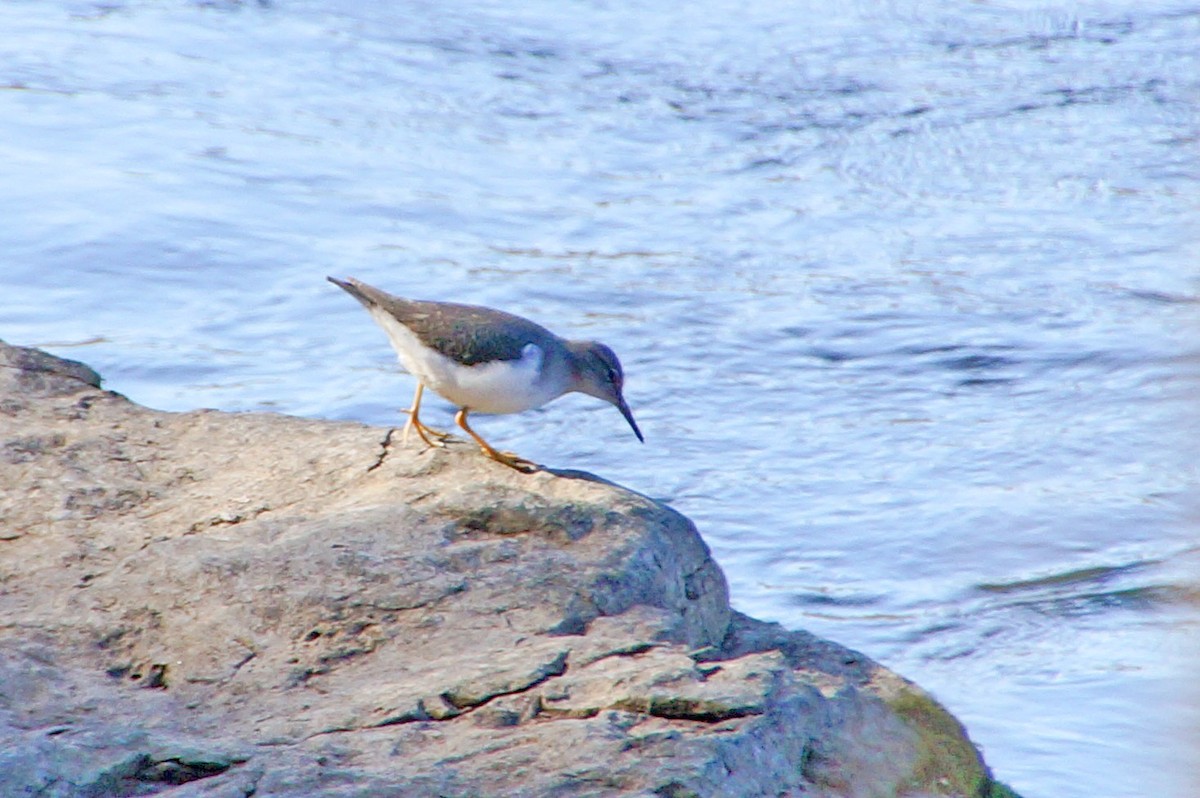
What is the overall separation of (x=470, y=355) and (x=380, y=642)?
162 centimetres

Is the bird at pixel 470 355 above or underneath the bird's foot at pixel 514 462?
above

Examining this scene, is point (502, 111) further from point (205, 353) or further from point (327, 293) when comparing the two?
point (205, 353)

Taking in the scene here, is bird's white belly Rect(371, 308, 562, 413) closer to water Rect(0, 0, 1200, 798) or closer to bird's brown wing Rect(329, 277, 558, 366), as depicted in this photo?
bird's brown wing Rect(329, 277, 558, 366)

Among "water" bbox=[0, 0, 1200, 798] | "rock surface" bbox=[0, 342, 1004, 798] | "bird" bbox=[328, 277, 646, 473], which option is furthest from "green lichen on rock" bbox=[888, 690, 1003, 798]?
"bird" bbox=[328, 277, 646, 473]

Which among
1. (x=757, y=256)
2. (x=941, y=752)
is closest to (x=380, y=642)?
(x=941, y=752)

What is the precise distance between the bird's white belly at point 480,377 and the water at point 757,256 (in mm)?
1566

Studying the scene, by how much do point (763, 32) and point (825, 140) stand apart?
77.0 inches

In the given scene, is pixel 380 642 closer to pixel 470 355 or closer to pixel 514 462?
pixel 514 462

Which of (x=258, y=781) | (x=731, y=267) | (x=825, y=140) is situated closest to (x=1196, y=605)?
(x=258, y=781)

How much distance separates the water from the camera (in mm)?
6652

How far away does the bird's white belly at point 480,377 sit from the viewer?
5195 mm

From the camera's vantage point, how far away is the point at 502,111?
11.4 meters

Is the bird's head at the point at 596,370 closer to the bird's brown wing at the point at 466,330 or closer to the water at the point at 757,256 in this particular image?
the bird's brown wing at the point at 466,330

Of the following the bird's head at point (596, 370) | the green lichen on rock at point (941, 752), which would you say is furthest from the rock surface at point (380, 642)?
the bird's head at point (596, 370)
